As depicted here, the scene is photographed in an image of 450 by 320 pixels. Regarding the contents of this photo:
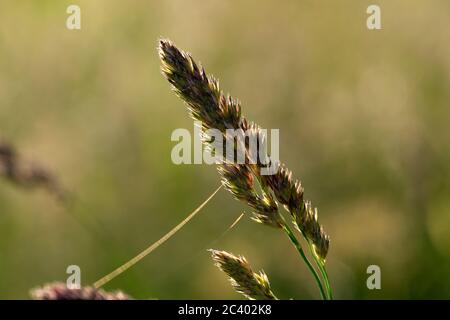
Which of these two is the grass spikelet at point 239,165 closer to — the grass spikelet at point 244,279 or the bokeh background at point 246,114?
the grass spikelet at point 244,279

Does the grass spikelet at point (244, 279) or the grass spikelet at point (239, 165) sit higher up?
the grass spikelet at point (239, 165)

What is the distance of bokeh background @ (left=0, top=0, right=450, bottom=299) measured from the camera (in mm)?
2143

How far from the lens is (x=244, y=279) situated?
0.99m

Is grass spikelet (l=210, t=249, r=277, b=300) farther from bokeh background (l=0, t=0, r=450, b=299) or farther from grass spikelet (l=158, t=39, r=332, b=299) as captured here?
bokeh background (l=0, t=0, r=450, b=299)

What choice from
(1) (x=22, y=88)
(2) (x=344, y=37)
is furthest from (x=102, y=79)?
(2) (x=344, y=37)

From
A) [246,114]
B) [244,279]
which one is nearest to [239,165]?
[244,279]

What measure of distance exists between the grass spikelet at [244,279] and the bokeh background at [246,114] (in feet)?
3.39

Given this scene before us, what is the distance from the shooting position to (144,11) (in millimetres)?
2945

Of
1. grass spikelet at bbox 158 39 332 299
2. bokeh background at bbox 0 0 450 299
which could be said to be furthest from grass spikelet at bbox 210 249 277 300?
bokeh background at bbox 0 0 450 299

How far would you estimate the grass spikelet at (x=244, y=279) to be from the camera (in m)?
0.97

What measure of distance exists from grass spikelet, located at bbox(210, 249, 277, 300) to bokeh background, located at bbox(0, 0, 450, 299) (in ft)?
3.39

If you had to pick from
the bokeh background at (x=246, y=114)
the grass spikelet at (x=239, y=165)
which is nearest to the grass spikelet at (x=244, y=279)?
the grass spikelet at (x=239, y=165)

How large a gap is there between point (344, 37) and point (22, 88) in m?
1.20
